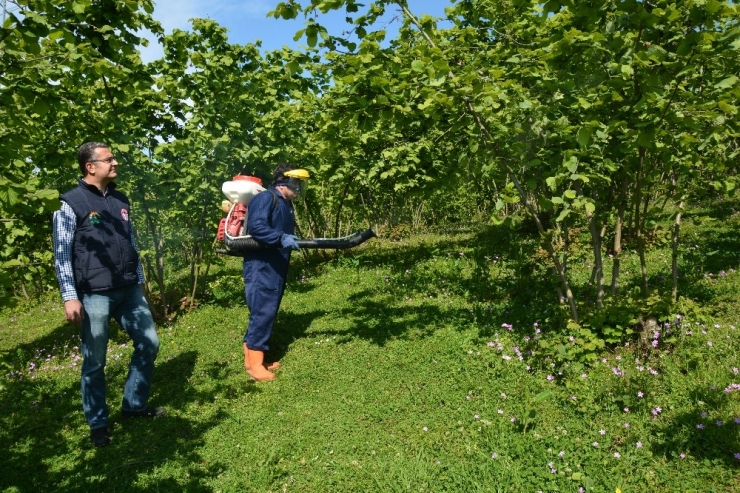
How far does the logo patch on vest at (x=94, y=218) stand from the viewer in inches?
149

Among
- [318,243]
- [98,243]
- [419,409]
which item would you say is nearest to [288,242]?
[318,243]

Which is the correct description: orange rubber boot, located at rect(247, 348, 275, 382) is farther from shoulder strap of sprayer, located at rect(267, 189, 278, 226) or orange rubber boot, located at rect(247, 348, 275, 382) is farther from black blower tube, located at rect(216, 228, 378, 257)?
shoulder strap of sprayer, located at rect(267, 189, 278, 226)

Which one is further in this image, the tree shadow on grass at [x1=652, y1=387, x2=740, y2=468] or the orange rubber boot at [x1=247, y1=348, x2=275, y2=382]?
the orange rubber boot at [x1=247, y1=348, x2=275, y2=382]

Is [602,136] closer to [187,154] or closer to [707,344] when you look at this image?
[707,344]

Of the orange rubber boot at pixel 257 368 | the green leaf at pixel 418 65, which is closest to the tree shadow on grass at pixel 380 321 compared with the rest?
the orange rubber boot at pixel 257 368

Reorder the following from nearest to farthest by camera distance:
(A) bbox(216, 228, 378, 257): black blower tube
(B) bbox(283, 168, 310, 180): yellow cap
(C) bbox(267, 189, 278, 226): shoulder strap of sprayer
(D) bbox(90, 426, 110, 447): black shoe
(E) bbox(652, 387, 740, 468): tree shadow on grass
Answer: (E) bbox(652, 387, 740, 468): tree shadow on grass, (D) bbox(90, 426, 110, 447): black shoe, (A) bbox(216, 228, 378, 257): black blower tube, (C) bbox(267, 189, 278, 226): shoulder strap of sprayer, (B) bbox(283, 168, 310, 180): yellow cap

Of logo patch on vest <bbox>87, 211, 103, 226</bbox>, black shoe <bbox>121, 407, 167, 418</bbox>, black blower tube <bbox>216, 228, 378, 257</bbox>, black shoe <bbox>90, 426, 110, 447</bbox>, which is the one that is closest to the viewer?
logo patch on vest <bbox>87, 211, 103, 226</bbox>

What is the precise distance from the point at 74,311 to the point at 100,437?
1.23 meters

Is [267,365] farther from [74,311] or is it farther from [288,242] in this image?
[74,311]

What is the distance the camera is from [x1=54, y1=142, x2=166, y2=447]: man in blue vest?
367 cm

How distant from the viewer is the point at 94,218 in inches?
150

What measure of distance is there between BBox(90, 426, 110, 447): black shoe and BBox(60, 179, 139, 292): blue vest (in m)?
1.25

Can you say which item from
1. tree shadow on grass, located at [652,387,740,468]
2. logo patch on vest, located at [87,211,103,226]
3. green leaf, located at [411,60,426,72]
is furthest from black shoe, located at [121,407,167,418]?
tree shadow on grass, located at [652,387,740,468]

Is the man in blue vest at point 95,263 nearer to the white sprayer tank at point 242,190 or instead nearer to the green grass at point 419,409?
the green grass at point 419,409
